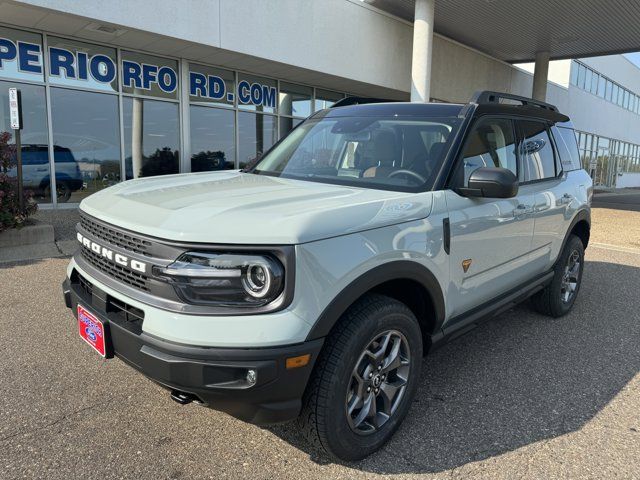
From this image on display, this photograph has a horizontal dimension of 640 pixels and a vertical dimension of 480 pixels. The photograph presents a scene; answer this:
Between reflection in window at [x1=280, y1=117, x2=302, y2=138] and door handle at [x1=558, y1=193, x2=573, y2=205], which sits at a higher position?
reflection in window at [x1=280, y1=117, x2=302, y2=138]

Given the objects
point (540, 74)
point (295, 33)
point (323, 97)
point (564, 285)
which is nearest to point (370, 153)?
point (564, 285)

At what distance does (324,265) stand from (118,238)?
40.5 inches

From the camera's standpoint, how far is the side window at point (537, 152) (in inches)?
149

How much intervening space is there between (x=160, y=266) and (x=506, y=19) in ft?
53.4

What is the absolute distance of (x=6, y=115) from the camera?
9664 mm

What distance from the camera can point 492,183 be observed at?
8.92 ft

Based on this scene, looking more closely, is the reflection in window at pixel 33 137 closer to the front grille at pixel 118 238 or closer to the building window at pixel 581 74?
the front grille at pixel 118 238

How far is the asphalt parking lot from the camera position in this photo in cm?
240

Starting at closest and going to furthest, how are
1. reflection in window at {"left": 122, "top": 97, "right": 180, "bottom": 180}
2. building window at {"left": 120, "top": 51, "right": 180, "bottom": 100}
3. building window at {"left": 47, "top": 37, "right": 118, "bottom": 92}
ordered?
building window at {"left": 47, "top": 37, "right": 118, "bottom": 92}
building window at {"left": 120, "top": 51, "right": 180, "bottom": 100}
reflection in window at {"left": 122, "top": 97, "right": 180, "bottom": 180}

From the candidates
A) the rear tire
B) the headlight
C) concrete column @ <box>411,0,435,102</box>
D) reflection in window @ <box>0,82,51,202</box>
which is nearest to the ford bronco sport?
the headlight

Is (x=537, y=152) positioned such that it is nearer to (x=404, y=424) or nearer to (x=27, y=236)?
(x=404, y=424)

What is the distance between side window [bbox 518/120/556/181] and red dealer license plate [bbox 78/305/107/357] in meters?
3.09

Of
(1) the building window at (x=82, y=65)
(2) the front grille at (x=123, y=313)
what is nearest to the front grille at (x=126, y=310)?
(2) the front grille at (x=123, y=313)

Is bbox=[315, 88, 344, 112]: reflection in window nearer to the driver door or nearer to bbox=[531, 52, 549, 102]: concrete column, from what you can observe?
bbox=[531, 52, 549, 102]: concrete column
